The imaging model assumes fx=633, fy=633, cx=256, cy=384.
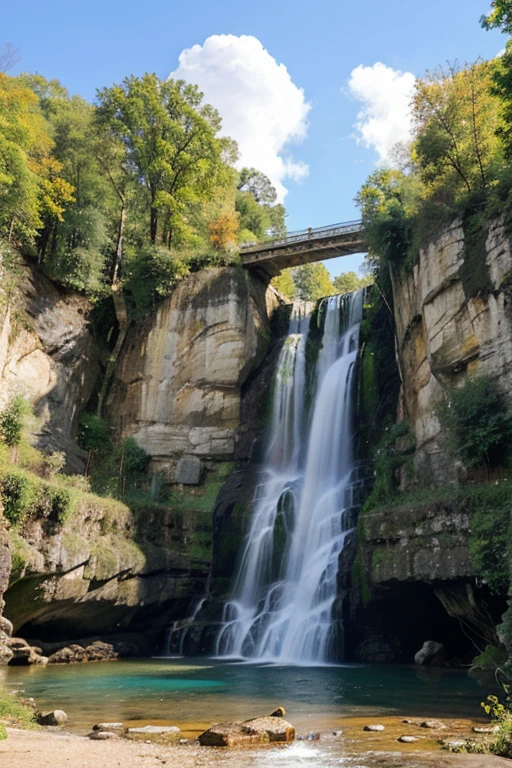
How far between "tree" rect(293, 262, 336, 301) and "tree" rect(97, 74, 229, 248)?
22.4 meters

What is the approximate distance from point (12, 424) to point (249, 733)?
1849 centimetres

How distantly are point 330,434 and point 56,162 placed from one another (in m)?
19.4

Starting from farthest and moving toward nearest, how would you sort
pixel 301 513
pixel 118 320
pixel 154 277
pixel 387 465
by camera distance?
pixel 118 320, pixel 154 277, pixel 301 513, pixel 387 465

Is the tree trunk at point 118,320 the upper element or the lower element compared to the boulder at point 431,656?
upper

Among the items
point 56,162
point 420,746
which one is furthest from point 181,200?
point 420,746

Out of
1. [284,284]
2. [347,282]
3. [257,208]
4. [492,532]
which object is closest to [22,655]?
[492,532]

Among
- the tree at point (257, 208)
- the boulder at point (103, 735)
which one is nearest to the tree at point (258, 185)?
the tree at point (257, 208)

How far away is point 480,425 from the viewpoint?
1800 cm

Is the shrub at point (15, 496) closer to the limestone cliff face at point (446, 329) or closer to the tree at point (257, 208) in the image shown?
the limestone cliff face at point (446, 329)

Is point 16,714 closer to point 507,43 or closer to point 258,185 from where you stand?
point 507,43

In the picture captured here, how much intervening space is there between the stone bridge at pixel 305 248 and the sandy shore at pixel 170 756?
1053 inches

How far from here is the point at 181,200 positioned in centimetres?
3497

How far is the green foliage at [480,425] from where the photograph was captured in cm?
1773

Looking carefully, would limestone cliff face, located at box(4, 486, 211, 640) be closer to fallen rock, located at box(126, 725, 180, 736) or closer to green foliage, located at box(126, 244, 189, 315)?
fallen rock, located at box(126, 725, 180, 736)
